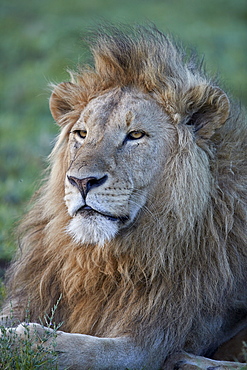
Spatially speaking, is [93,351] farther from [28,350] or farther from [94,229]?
[94,229]

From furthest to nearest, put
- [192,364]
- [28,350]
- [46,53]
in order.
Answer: [46,53], [192,364], [28,350]

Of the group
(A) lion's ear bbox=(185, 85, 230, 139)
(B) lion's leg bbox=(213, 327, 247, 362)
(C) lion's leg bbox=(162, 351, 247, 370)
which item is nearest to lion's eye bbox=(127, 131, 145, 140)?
(A) lion's ear bbox=(185, 85, 230, 139)

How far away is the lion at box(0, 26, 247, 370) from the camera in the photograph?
4.00 meters

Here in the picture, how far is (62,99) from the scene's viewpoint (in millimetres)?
4867

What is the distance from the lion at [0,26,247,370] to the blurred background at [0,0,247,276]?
0.81 m

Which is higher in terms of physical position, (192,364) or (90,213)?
(90,213)

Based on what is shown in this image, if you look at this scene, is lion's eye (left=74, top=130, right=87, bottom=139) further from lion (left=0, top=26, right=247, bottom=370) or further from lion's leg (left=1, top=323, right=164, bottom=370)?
lion's leg (left=1, top=323, right=164, bottom=370)

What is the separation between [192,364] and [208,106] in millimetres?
1658

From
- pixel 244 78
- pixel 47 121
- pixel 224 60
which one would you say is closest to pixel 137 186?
pixel 47 121

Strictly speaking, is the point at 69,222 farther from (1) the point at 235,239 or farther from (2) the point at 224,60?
(2) the point at 224,60

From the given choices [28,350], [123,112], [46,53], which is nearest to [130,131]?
[123,112]

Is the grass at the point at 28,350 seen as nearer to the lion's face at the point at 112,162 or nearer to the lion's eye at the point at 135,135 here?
the lion's face at the point at 112,162

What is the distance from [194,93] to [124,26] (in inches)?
42.3

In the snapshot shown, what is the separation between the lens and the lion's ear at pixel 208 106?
4.31m
